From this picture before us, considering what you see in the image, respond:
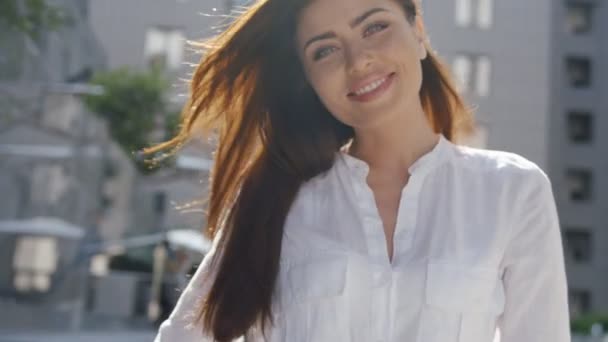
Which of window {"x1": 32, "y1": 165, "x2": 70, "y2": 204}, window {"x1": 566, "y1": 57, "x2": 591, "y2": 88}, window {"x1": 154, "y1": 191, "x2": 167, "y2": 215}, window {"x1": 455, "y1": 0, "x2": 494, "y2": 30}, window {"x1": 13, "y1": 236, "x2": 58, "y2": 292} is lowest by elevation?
Result: window {"x1": 154, "y1": 191, "x2": 167, "y2": 215}

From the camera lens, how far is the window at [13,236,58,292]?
1210 cm

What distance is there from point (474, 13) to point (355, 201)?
20.6m

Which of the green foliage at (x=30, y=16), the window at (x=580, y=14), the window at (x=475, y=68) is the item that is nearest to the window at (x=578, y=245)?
the window at (x=580, y=14)

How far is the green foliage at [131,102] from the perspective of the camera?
2277 cm

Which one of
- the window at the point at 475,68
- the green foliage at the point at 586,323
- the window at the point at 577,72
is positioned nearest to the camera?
the green foliage at the point at 586,323

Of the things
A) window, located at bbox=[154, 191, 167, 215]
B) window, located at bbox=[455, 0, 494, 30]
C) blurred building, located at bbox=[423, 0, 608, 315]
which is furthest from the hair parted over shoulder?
blurred building, located at bbox=[423, 0, 608, 315]

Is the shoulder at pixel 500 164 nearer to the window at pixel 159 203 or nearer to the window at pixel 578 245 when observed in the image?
the window at pixel 159 203

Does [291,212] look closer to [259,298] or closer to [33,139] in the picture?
[259,298]

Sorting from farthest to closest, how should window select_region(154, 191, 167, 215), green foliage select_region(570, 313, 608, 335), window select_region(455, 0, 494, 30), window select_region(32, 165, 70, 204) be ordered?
window select_region(455, 0, 494, 30)
window select_region(154, 191, 167, 215)
green foliage select_region(570, 313, 608, 335)
window select_region(32, 165, 70, 204)

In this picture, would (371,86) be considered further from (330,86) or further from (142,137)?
(142,137)

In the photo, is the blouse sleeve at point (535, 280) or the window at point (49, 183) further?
the window at point (49, 183)

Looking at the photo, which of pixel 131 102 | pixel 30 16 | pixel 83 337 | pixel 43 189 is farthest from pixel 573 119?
pixel 30 16

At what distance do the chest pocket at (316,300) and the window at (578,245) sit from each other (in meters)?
24.9

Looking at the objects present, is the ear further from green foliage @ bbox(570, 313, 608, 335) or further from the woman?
green foliage @ bbox(570, 313, 608, 335)
